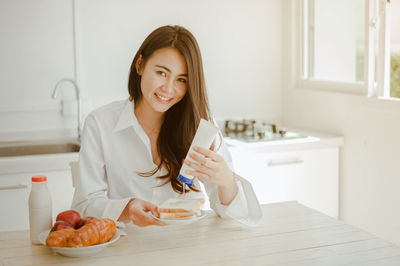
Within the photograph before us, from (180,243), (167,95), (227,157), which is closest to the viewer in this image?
(180,243)

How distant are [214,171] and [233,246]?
0.24m

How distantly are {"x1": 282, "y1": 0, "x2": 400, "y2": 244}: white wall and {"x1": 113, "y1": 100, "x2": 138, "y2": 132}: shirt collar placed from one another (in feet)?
4.56

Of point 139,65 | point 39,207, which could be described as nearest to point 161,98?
point 139,65

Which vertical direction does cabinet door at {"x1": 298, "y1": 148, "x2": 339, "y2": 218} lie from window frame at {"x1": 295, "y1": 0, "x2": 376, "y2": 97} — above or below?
below

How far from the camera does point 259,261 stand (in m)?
1.31

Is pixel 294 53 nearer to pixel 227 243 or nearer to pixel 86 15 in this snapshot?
pixel 86 15

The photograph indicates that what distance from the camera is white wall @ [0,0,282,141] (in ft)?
9.78

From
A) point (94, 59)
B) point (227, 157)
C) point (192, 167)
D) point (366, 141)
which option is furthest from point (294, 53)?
point (192, 167)

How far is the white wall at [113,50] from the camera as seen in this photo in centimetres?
298

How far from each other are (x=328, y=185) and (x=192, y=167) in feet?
5.65

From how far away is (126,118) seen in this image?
188cm

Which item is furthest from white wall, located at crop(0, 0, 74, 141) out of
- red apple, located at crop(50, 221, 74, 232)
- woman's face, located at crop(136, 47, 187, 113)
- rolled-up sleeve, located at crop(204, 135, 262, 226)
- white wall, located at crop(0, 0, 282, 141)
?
red apple, located at crop(50, 221, 74, 232)

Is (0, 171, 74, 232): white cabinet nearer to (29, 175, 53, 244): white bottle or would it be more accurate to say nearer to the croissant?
(29, 175, 53, 244): white bottle

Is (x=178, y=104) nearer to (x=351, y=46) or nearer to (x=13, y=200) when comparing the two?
(x=13, y=200)
